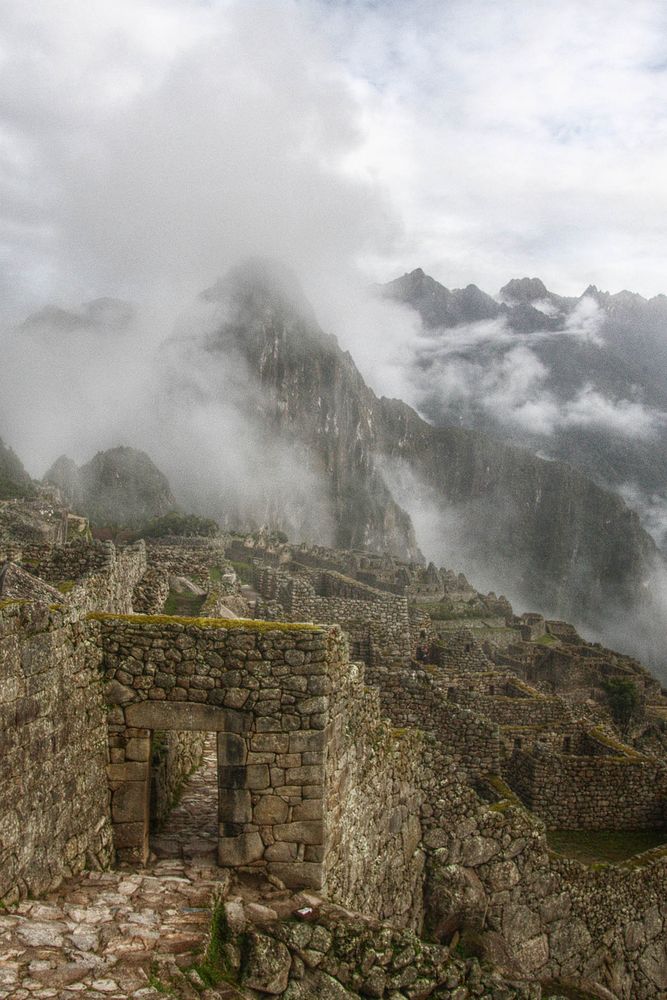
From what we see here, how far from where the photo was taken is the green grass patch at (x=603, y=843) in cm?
1369

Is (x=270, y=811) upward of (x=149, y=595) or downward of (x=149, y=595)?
downward

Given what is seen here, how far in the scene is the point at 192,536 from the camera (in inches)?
1913

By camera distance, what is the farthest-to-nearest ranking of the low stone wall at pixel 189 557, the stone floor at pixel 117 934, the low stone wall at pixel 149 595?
the low stone wall at pixel 189 557 → the low stone wall at pixel 149 595 → the stone floor at pixel 117 934

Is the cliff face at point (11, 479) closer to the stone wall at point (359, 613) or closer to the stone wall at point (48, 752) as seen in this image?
the stone wall at point (359, 613)

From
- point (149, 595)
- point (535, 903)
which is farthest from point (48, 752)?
point (149, 595)

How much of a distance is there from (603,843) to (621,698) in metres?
15.0

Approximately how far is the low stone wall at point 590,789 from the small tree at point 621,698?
1110 cm

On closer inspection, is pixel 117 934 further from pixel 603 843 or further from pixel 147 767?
pixel 603 843

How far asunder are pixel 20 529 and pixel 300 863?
793 inches

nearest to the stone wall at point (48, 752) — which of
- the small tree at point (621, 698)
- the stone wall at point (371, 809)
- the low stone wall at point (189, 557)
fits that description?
the stone wall at point (371, 809)

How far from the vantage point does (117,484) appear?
81.0 metres

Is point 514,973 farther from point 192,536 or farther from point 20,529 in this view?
point 192,536

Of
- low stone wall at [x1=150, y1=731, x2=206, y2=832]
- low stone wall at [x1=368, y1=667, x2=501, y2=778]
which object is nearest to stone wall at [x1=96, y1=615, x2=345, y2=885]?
low stone wall at [x1=150, y1=731, x2=206, y2=832]

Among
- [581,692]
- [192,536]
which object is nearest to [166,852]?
[581,692]
